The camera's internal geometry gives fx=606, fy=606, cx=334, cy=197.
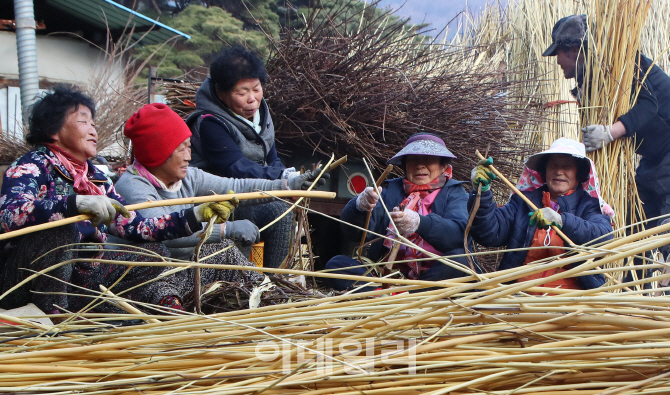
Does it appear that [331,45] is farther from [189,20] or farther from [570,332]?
[189,20]

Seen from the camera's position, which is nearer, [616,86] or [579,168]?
[579,168]

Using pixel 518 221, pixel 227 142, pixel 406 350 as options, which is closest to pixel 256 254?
pixel 227 142

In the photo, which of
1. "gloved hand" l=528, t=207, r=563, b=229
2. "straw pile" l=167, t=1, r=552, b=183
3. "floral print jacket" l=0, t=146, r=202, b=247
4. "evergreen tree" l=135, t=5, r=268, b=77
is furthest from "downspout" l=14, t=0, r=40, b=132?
"evergreen tree" l=135, t=5, r=268, b=77

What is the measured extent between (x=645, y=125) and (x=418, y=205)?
1.50 metres

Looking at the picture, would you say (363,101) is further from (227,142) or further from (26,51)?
(26,51)

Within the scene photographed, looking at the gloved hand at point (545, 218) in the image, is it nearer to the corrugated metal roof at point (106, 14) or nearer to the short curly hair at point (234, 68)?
the short curly hair at point (234, 68)

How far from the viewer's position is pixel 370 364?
91 centimetres

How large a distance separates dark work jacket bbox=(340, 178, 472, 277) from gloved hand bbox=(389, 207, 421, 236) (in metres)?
0.05

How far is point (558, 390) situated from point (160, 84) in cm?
319

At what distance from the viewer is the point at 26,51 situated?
5.82 m

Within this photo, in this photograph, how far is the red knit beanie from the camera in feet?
7.34

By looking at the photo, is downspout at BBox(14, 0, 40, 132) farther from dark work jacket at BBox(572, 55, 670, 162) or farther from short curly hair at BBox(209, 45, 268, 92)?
dark work jacket at BBox(572, 55, 670, 162)

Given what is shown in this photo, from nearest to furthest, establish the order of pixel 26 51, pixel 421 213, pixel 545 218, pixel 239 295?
pixel 239 295 → pixel 545 218 → pixel 421 213 → pixel 26 51

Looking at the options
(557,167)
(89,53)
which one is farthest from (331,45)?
(89,53)
